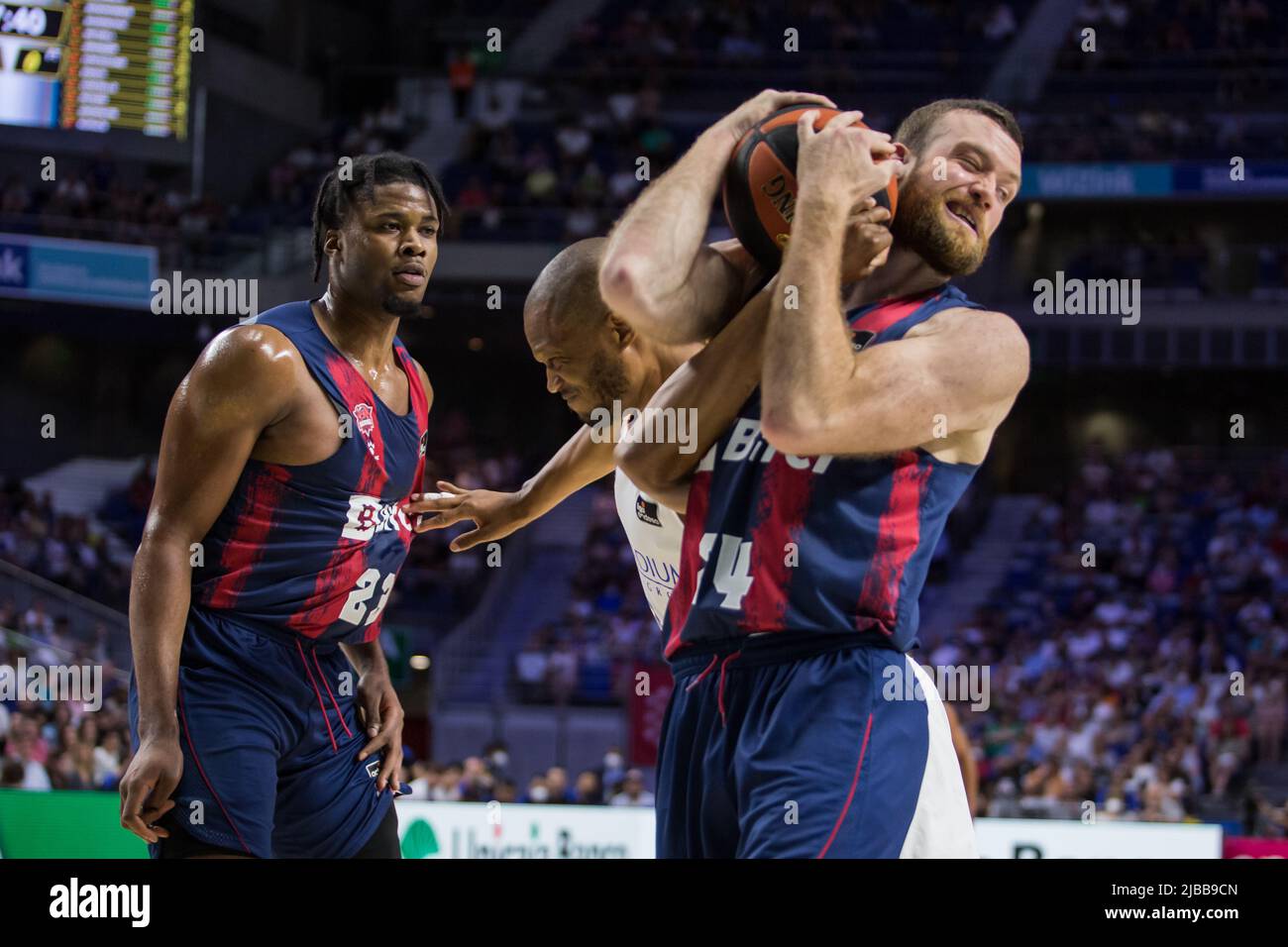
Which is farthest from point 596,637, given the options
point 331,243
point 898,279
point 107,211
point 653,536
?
point 898,279

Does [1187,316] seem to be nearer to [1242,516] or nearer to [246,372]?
[1242,516]

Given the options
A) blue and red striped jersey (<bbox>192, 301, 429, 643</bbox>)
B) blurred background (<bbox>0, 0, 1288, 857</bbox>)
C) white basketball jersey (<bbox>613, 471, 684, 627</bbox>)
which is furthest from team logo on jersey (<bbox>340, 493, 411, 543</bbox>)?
blurred background (<bbox>0, 0, 1288, 857</bbox>)

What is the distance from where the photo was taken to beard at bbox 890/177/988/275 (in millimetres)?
2678

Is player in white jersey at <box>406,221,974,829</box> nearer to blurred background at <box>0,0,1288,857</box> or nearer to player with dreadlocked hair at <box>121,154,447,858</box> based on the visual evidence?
player with dreadlocked hair at <box>121,154,447,858</box>

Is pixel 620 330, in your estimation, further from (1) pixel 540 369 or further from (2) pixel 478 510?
(1) pixel 540 369

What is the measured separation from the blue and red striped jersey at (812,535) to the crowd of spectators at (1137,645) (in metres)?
8.19

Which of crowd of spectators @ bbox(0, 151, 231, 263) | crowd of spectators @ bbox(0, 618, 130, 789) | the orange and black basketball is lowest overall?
crowd of spectators @ bbox(0, 618, 130, 789)

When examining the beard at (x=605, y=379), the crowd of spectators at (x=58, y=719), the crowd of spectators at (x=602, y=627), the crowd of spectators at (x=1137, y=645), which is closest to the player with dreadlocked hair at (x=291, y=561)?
the beard at (x=605, y=379)

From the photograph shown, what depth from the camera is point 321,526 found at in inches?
139

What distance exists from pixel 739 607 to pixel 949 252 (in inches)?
29.7

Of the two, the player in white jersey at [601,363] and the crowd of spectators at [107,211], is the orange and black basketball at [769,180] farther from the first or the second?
the crowd of spectators at [107,211]

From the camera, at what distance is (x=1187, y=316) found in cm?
1759

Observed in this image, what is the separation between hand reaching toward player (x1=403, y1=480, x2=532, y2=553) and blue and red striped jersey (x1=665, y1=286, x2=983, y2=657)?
1.24 meters

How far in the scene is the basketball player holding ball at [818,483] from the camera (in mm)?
2398
